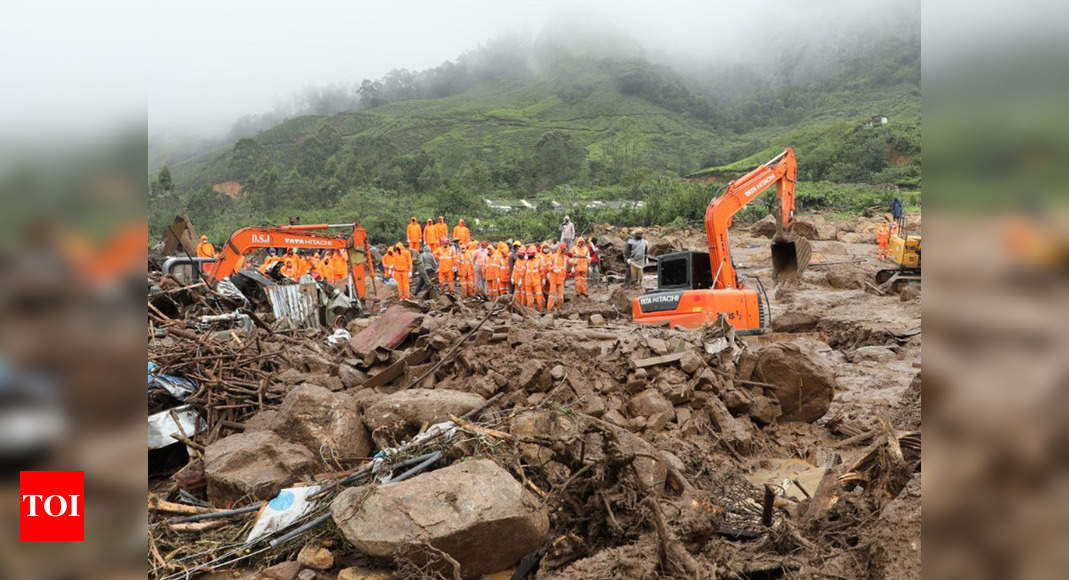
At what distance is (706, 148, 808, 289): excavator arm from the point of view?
1108cm

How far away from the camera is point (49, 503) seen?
3.74 feet

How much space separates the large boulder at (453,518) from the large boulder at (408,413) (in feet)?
4.67

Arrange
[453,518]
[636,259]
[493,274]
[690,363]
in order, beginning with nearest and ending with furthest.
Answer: [453,518]
[690,363]
[493,274]
[636,259]

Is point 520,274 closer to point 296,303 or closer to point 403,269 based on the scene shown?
point 403,269

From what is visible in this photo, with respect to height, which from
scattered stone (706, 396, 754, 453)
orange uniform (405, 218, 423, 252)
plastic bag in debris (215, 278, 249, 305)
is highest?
orange uniform (405, 218, 423, 252)

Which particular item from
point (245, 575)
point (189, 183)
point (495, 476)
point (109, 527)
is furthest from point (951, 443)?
point (189, 183)

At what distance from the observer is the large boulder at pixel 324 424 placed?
5398 mm

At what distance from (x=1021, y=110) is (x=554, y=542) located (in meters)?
3.70

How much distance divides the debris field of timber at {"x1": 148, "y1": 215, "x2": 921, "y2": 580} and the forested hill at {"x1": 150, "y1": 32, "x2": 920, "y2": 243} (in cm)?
659

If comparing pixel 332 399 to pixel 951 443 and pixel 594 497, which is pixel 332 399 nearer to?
pixel 594 497

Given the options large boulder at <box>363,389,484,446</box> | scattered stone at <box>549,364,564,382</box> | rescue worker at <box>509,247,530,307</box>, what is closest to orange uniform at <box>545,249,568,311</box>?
rescue worker at <box>509,247,530,307</box>

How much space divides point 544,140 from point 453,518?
60744 mm

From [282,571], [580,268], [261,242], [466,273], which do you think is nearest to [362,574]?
[282,571]

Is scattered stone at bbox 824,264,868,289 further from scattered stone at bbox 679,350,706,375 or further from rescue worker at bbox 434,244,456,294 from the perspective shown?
scattered stone at bbox 679,350,706,375
